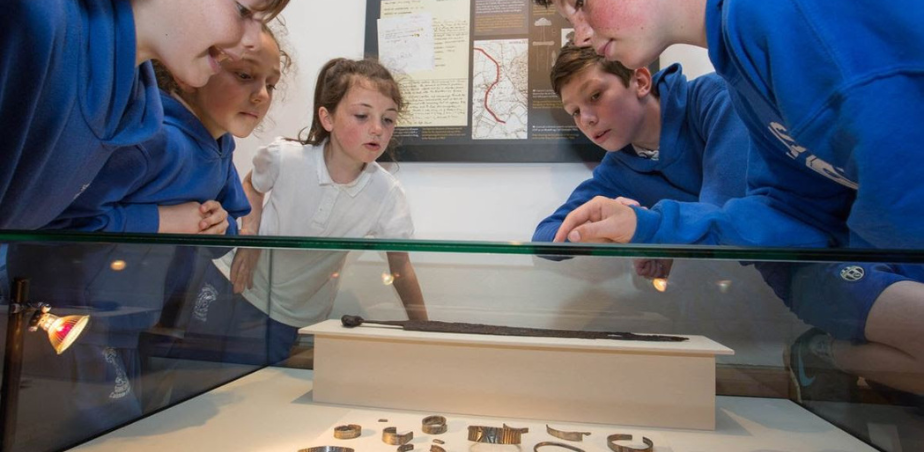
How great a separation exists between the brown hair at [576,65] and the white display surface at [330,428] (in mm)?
841

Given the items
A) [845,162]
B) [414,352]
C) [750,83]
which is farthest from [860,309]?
[414,352]

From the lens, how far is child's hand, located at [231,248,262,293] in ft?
2.00

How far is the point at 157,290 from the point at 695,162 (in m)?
1.05

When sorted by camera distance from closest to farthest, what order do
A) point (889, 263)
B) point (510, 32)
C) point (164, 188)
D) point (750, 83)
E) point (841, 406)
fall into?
point (889, 263)
point (841, 406)
point (750, 83)
point (164, 188)
point (510, 32)

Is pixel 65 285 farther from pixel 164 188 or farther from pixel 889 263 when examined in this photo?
pixel 889 263

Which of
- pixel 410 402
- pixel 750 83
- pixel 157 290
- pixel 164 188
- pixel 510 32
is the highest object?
pixel 510 32

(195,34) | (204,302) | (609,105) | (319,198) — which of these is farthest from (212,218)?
(609,105)

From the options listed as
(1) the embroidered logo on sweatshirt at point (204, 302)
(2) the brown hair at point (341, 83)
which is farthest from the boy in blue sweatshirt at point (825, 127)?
(2) the brown hair at point (341, 83)

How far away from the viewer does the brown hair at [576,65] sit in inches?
50.4

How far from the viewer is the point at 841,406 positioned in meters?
0.60

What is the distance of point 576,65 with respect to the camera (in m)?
1.32

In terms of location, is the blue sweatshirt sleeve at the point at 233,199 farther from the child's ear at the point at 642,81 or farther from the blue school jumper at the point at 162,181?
the child's ear at the point at 642,81

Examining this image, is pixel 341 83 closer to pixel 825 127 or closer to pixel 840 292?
pixel 825 127

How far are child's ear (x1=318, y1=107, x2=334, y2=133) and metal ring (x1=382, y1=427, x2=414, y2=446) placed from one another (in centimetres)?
99
